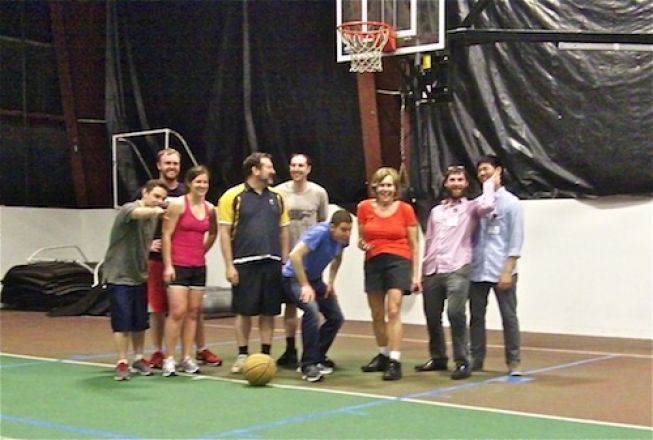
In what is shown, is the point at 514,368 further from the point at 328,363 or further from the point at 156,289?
the point at 156,289

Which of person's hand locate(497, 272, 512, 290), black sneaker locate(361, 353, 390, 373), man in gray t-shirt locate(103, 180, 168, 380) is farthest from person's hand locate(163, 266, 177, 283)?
person's hand locate(497, 272, 512, 290)

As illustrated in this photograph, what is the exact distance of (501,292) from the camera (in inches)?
251

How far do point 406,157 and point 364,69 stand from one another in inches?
54.0

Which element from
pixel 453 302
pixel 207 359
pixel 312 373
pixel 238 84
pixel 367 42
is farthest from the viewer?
pixel 238 84

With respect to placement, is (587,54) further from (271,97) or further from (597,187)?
(271,97)

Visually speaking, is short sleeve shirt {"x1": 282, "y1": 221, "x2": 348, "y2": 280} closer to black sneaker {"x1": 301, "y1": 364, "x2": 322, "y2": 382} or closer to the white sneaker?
black sneaker {"x1": 301, "y1": 364, "x2": 322, "y2": 382}

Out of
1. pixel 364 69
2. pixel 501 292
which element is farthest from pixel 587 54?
pixel 501 292

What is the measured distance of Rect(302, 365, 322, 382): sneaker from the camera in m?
6.32

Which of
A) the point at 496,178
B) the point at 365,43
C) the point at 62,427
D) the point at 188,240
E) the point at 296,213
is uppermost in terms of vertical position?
the point at 365,43

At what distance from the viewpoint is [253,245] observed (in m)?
6.45

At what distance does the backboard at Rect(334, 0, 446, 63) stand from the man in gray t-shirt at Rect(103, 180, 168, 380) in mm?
4433

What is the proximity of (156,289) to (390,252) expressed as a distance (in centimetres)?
185

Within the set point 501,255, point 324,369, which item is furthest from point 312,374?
point 501,255

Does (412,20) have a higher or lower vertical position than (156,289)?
higher
